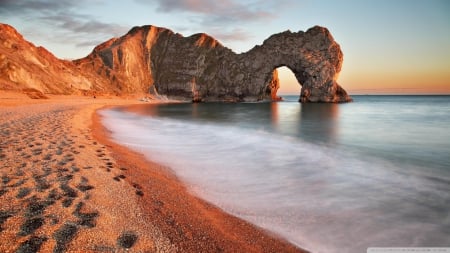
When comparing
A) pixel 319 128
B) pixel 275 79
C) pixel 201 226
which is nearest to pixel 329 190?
pixel 201 226

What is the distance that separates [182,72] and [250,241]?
10855 centimetres

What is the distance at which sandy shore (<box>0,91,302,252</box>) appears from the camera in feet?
10.5

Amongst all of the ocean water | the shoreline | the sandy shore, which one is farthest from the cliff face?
the shoreline

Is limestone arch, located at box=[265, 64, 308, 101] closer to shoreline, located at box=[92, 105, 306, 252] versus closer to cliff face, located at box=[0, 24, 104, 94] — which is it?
cliff face, located at box=[0, 24, 104, 94]

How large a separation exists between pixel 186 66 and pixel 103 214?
359 feet

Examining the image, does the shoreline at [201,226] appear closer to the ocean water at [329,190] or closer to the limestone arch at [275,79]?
the ocean water at [329,190]

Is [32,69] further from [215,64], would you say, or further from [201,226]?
[201,226]

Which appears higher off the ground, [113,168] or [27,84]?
[27,84]

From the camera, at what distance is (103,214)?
12.7ft

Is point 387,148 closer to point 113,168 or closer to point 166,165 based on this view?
point 166,165

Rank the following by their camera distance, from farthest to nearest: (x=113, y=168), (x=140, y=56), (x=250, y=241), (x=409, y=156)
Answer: (x=140, y=56) → (x=409, y=156) → (x=113, y=168) → (x=250, y=241)

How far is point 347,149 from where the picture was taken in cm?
1289

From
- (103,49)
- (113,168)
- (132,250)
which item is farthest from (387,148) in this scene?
(103,49)

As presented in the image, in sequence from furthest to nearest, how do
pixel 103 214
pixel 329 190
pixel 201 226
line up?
1. pixel 329 190
2. pixel 201 226
3. pixel 103 214
